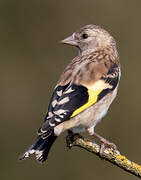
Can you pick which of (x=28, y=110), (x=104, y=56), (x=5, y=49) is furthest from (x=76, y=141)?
(x=5, y=49)

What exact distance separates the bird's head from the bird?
22cm

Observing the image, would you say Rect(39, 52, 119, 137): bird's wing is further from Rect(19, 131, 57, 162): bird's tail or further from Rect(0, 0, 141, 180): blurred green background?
Rect(0, 0, 141, 180): blurred green background

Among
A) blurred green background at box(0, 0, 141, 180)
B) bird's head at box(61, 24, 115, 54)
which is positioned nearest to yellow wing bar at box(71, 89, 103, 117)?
bird's head at box(61, 24, 115, 54)

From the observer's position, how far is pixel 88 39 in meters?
8.26

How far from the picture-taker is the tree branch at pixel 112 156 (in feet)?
19.3

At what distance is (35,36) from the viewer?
480 inches

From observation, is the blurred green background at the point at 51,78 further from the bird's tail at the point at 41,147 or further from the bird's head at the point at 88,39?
the bird's tail at the point at 41,147

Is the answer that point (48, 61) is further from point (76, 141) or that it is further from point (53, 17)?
point (76, 141)

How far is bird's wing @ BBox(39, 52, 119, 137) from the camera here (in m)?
6.52

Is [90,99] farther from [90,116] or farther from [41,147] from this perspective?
[41,147]

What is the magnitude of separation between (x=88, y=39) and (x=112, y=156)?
8.01 ft

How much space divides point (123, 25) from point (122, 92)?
1.43m

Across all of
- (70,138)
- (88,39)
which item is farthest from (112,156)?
(88,39)


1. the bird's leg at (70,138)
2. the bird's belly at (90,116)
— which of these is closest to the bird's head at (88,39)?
the bird's belly at (90,116)
